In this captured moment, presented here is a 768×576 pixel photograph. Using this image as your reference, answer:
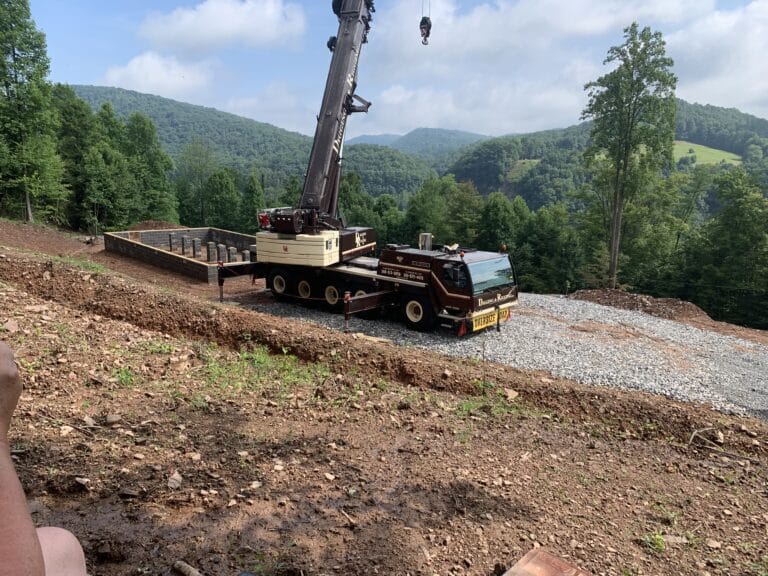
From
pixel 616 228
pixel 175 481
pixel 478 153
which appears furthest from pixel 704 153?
pixel 175 481

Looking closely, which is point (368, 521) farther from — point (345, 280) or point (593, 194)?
point (593, 194)

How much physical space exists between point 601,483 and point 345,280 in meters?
9.42

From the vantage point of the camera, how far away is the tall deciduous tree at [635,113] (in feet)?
67.4

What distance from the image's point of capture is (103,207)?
121 ft

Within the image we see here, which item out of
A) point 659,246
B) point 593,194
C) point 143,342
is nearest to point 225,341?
Answer: point 143,342

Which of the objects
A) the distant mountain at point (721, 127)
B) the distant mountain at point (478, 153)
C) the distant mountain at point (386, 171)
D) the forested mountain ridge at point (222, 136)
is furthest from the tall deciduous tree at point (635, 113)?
the forested mountain ridge at point (222, 136)

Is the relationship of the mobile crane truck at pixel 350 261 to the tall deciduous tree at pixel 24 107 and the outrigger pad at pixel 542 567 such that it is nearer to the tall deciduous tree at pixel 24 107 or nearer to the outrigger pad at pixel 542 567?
the outrigger pad at pixel 542 567

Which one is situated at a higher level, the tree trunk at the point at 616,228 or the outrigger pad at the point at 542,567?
the tree trunk at the point at 616,228

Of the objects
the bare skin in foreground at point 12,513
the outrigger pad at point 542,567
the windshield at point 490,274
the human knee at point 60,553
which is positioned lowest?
the outrigger pad at point 542,567

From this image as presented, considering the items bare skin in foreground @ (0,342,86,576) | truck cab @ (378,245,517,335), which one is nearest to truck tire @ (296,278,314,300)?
truck cab @ (378,245,517,335)

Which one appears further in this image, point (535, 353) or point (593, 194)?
point (593, 194)

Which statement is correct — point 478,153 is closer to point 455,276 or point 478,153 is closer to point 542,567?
point 455,276

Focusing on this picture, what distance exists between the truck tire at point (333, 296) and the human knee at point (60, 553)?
12309 mm

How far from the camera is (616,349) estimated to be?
1147 centimetres
